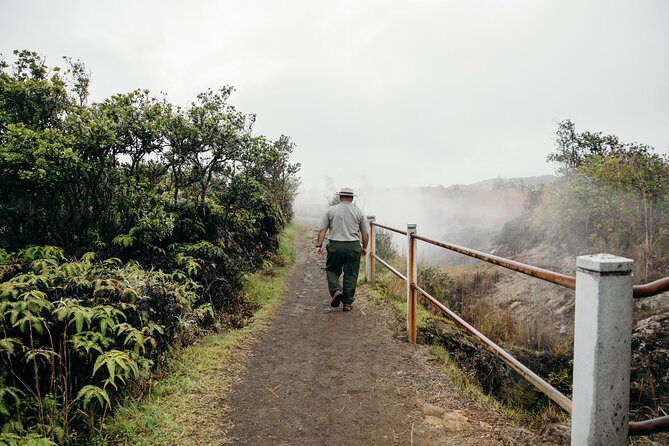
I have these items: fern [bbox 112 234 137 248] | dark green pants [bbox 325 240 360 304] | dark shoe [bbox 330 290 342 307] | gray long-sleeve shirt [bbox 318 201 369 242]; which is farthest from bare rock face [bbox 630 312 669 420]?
fern [bbox 112 234 137 248]

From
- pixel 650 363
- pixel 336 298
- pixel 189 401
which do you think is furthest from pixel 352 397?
pixel 650 363

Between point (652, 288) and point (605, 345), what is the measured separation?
0.28 meters

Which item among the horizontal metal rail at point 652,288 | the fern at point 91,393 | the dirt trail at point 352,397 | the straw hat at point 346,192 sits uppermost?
the straw hat at point 346,192

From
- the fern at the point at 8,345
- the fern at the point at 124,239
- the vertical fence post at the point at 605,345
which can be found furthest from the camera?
the fern at the point at 124,239

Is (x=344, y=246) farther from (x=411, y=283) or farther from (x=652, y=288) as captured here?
(x=652, y=288)

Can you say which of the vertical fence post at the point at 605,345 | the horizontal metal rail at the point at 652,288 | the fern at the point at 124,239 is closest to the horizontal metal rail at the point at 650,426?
the vertical fence post at the point at 605,345

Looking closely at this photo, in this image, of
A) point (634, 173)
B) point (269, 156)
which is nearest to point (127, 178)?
point (269, 156)

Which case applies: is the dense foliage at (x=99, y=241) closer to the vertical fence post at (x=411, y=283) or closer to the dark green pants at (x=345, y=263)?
the dark green pants at (x=345, y=263)

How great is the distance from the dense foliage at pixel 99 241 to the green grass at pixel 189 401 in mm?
183

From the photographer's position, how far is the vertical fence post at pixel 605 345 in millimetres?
1526

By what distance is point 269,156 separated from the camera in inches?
275

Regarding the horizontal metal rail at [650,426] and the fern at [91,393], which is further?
the fern at [91,393]

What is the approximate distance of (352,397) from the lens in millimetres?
3521

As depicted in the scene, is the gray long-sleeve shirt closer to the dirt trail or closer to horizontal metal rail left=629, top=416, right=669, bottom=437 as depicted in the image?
the dirt trail
